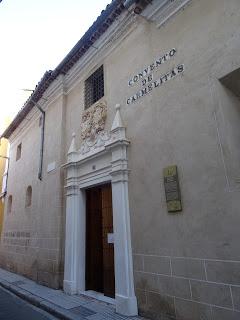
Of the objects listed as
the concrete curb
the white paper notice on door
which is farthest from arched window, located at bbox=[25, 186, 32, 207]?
the white paper notice on door

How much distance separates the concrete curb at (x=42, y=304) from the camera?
480 cm

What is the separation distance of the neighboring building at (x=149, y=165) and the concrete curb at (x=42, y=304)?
0.71 meters

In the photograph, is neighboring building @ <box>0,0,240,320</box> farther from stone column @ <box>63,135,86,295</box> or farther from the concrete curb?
the concrete curb

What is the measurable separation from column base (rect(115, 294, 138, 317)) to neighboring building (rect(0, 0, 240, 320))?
Answer: 2cm

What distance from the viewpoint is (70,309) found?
512 cm

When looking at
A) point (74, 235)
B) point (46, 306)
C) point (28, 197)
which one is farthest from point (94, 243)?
point (28, 197)

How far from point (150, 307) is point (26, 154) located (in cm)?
818

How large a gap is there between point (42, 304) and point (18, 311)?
0.49 metres

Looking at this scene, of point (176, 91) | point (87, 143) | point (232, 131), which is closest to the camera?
point (232, 131)

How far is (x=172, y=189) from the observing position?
4.40 meters

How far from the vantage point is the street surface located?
16.4 ft

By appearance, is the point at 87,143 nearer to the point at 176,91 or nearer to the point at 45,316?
the point at 176,91

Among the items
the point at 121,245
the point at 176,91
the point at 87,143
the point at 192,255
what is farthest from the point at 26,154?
the point at 192,255

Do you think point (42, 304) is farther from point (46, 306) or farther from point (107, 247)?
point (107, 247)
